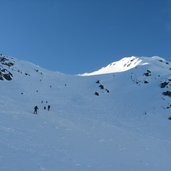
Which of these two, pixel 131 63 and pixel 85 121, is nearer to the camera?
pixel 85 121

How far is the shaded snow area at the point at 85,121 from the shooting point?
1922cm

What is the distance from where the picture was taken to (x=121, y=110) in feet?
165

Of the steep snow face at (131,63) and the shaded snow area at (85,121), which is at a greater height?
the steep snow face at (131,63)

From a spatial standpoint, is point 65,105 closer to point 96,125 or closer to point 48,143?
point 96,125

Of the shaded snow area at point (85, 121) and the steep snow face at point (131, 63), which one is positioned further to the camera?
the steep snow face at point (131, 63)

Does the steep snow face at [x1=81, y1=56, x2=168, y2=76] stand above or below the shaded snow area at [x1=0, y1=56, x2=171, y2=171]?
above

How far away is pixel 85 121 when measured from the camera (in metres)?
36.2

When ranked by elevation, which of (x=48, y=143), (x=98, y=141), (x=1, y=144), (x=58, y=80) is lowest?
(x=1, y=144)

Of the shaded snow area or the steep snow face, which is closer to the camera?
the shaded snow area

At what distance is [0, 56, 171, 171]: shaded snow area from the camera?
1922cm

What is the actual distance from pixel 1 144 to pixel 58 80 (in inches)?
1765

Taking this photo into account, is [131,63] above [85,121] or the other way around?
above

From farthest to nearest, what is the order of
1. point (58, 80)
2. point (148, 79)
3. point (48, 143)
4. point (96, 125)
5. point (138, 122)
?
point (148, 79)
point (58, 80)
point (138, 122)
point (96, 125)
point (48, 143)

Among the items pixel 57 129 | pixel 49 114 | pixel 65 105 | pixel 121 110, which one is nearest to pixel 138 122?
pixel 121 110
